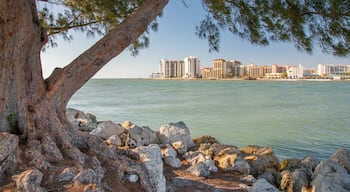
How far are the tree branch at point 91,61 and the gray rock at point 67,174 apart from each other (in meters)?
0.62

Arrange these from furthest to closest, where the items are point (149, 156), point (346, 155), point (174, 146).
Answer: point (174, 146) → point (346, 155) → point (149, 156)

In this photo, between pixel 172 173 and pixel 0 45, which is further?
pixel 172 173

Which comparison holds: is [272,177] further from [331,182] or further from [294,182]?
[331,182]

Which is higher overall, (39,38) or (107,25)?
(107,25)

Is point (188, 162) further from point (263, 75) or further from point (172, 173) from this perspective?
point (263, 75)

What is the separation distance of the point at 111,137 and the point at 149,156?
144cm

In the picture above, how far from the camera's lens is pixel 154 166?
6.88ft

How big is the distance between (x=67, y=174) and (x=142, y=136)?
2077 millimetres

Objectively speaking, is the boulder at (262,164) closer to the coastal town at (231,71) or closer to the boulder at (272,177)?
the boulder at (272,177)

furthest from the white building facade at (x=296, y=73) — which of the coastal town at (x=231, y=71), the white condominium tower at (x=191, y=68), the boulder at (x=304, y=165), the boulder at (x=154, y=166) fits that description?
the boulder at (x=154, y=166)

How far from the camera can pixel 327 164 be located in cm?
272

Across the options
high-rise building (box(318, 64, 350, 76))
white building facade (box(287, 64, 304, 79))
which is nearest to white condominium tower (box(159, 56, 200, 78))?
white building facade (box(287, 64, 304, 79))

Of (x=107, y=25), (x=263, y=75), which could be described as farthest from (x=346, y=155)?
(x=263, y=75)

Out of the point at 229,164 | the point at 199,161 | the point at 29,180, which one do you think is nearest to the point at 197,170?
the point at 199,161
